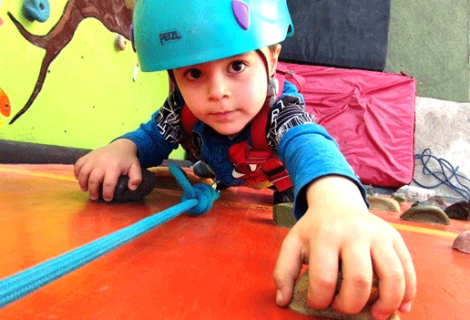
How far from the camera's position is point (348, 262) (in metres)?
0.30

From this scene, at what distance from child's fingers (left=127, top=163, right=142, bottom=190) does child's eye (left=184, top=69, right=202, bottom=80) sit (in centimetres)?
21

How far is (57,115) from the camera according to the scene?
49.2 inches

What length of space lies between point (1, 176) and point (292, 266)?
26.4 inches

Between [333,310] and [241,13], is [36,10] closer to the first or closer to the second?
[241,13]

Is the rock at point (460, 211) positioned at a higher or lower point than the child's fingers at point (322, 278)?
lower

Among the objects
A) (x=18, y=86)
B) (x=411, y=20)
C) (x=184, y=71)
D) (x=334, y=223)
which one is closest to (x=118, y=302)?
(x=334, y=223)

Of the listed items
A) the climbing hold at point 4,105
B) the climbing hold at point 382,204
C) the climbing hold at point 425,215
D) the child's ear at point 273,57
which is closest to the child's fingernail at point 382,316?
the child's ear at point 273,57

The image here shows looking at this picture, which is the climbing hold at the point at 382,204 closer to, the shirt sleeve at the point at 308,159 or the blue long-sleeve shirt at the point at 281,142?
the blue long-sleeve shirt at the point at 281,142

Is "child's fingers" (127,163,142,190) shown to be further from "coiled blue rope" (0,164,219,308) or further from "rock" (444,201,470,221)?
"rock" (444,201,470,221)

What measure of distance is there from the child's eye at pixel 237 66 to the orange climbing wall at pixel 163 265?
0.23m

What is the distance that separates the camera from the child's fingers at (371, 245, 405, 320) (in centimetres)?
29

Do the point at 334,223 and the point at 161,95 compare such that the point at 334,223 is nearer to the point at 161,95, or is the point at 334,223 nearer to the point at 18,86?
the point at 18,86

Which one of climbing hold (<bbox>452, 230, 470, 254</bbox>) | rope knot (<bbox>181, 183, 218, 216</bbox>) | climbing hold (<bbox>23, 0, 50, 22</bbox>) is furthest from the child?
climbing hold (<bbox>23, 0, 50, 22</bbox>)

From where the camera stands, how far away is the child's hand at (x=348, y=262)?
11.5 inches
